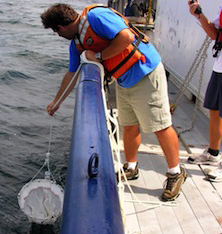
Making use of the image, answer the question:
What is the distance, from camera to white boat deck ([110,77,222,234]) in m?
2.60

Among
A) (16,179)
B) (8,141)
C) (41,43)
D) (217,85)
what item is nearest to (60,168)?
(16,179)

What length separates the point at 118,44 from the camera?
2361 mm

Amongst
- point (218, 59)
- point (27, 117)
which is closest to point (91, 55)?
point (218, 59)

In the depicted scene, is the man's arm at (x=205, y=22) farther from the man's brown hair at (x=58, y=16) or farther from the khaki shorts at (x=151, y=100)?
the man's brown hair at (x=58, y=16)

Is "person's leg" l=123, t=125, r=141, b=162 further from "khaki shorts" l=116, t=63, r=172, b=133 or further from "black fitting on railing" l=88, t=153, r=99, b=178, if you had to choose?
"black fitting on railing" l=88, t=153, r=99, b=178

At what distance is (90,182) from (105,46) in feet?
5.13

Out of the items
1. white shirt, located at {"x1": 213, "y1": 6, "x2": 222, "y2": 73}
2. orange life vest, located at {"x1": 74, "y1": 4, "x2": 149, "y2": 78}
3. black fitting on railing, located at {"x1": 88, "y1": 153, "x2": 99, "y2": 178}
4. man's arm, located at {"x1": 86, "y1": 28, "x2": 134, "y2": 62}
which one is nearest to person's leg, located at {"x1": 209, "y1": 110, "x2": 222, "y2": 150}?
white shirt, located at {"x1": 213, "y1": 6, "x2": 222, "y2": 73}

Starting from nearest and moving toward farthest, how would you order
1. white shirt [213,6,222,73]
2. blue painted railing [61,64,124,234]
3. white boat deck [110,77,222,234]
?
1. blue painted railing [61,64,124,234]
2. white boat deck [110,77,222,234]
3. white shirt [213,6,222,73]

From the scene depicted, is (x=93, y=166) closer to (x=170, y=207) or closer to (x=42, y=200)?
(x=170, y=207)

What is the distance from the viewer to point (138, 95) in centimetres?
271

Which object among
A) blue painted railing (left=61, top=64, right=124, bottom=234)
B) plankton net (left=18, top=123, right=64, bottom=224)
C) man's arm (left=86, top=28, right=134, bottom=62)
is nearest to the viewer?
blue painted railing (left=61, top=64, right=124, bottom=234)

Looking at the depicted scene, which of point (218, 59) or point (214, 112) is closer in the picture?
point (218, 59)

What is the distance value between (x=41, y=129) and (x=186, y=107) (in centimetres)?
297

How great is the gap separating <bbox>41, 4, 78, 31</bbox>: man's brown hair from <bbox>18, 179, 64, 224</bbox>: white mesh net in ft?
4.48
